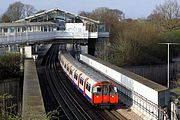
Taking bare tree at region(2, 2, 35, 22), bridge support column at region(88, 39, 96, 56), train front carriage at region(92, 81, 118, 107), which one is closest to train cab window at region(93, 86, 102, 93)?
train front carriage at region(92, 81, 118, 107)

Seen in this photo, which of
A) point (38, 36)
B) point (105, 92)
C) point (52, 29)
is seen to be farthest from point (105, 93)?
point (52, 29)

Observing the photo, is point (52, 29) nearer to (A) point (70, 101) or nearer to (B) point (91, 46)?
(B) point (91, 46)

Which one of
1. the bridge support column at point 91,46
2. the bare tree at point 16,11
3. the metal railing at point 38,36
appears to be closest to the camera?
the metal railing at point 38,36

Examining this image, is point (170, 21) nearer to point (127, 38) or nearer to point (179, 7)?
point (179, 7)

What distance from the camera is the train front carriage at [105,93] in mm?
26297

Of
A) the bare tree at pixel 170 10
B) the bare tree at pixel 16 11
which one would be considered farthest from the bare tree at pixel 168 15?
the bare tree at pixel 16 11

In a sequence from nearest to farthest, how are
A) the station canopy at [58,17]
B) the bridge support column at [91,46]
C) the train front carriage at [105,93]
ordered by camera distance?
1. the train front carriage at [105,93]
2. the bridge support column at [91,46]
3. the station canopy at [58,17]

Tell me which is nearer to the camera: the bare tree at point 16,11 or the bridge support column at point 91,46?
the bridge support column at point 91,46

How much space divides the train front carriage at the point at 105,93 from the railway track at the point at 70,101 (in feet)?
3.15

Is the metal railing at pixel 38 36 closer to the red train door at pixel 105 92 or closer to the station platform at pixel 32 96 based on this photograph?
the station platform at pixel 32 96

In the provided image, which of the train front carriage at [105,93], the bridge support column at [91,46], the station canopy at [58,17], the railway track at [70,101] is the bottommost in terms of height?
the railway track at [70,101]

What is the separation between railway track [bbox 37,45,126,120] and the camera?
84.8 ft

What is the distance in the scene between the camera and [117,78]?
110ft

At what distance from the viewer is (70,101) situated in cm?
3120
